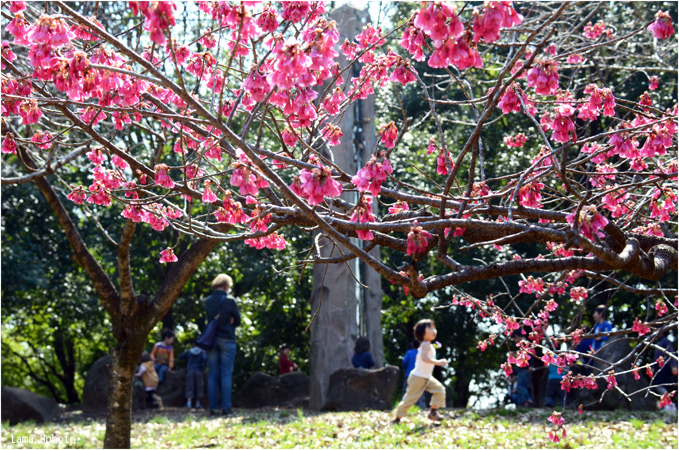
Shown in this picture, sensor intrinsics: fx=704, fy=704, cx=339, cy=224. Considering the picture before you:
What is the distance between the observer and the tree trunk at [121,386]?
526 centimetres

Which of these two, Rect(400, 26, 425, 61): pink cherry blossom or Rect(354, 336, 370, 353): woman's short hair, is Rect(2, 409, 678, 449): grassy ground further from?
Rect(400, 26, 425, 61): pink cherry blossom

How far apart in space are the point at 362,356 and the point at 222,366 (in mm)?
2058

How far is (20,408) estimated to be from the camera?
364 inches

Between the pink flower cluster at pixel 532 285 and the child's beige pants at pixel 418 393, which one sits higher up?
the pink flower cluster at pixel 532 285

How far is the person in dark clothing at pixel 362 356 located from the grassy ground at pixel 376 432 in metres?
1.47

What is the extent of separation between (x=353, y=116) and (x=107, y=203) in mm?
7946

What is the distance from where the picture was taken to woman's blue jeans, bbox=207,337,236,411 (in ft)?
27.8

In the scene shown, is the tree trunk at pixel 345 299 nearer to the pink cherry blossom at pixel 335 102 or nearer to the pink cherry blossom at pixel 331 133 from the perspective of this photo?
the pink cherry blossom at pixel 335 102

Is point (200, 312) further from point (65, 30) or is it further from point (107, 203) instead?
point (65, 30)

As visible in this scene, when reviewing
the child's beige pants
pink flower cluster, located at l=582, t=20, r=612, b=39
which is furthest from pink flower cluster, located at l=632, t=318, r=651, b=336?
pink flower cluster, located at l=582, t=20, r=612, b=39

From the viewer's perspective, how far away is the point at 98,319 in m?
15.2

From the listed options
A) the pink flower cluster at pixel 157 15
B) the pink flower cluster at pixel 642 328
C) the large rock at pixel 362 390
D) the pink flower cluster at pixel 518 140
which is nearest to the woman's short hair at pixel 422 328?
the large rock at pixel 362 390

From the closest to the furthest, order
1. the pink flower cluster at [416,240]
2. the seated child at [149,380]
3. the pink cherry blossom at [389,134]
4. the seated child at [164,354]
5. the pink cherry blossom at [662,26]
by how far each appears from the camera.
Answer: the pink flower cluster at [416,240] < the pink cherry blossom at [389,134] < the pink cherry blossom at [662,26] < the seated child at [149,380] < the seated child at [164,354]

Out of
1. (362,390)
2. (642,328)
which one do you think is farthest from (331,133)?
(362,390)
